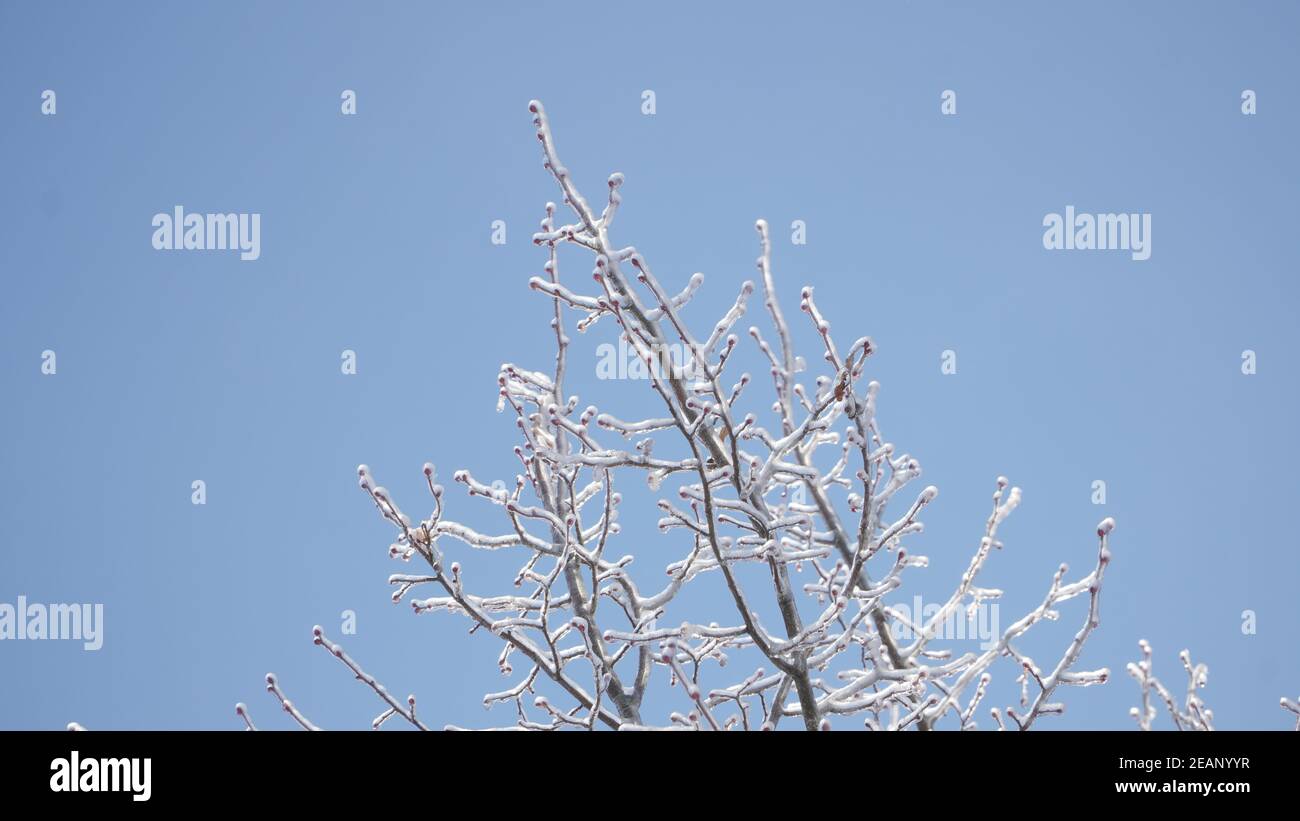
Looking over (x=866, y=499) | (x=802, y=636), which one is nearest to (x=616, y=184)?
(x=866, y=499)

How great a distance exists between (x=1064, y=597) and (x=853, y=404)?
3.28ft
